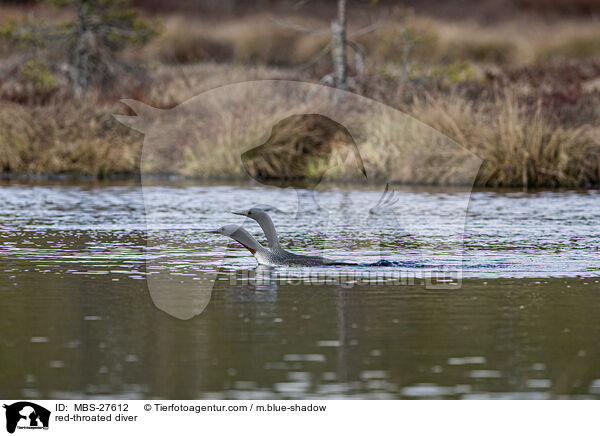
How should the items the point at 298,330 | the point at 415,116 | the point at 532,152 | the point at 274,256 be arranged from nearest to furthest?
the point at 298,330
the point at 274,256
the point at 532,152
the point at 415,116

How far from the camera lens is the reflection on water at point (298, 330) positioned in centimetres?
704

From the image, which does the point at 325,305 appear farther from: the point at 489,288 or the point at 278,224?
the point at 278,224

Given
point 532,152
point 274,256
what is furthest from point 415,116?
point 274,256

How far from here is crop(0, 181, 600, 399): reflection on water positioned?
704cm

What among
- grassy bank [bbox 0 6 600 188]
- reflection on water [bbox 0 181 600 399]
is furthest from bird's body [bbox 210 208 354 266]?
grassy bank [bbox 0 6 600 188]

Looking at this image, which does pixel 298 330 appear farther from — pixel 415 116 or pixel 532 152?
pixel 415 116

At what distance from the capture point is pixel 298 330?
8695mm

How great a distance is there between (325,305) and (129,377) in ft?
9.68

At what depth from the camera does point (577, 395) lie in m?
6.80

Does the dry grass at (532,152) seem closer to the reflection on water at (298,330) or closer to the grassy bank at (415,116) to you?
the grassy bank at (415,116)

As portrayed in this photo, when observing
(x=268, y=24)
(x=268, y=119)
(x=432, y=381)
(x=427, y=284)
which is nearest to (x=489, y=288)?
(x=427, y=284)

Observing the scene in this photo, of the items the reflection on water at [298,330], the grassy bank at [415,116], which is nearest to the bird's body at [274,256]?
the reflection on water at [298,330]

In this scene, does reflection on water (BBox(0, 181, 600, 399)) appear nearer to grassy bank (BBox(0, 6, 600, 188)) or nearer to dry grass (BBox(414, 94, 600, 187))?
dry grass (BBox(414, 94, 600, 187))
